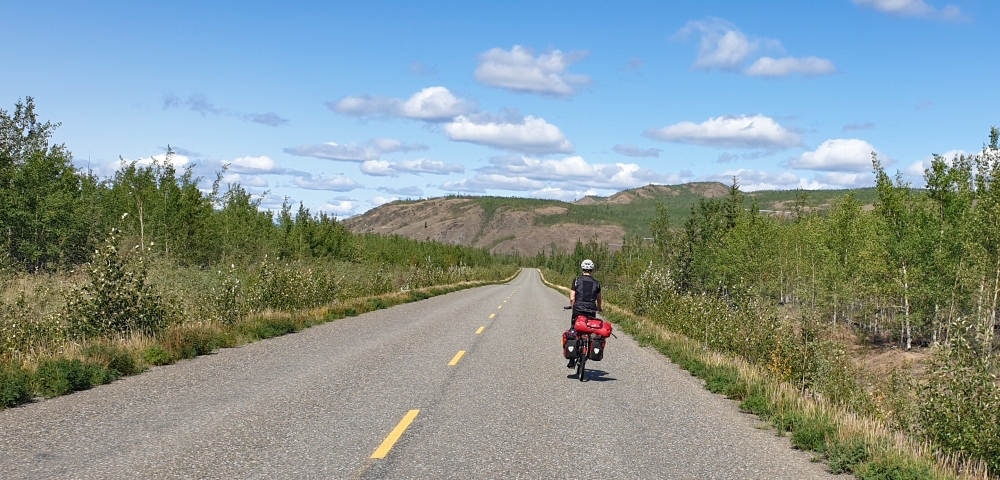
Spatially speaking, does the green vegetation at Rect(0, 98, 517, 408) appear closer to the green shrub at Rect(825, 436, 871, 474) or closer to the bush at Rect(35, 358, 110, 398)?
the bush at Rect(35, 358, 110, 398)

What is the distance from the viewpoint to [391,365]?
11867mm

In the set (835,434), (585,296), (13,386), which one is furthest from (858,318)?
(13,386)

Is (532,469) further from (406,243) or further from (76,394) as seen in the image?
(406,243)

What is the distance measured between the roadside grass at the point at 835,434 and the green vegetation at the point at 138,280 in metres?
9.46

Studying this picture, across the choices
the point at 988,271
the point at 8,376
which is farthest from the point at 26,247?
the point at 988,271

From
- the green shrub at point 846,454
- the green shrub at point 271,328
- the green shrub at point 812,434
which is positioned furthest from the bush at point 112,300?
the green shrub at point 846,454

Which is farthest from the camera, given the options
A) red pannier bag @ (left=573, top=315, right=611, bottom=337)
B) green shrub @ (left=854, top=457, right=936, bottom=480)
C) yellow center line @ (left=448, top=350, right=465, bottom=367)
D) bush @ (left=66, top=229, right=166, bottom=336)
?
yellow center line @ (left=448, top=350, right=465, bottom=367)

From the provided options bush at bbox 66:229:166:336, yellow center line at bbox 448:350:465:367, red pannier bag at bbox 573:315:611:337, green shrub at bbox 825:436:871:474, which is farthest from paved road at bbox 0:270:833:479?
bush at bbox 66:229:166:336

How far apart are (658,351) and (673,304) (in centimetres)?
549

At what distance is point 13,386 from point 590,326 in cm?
841

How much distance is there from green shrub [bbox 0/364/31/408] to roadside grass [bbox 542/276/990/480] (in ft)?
30.5

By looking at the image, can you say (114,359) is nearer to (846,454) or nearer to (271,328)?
(271,328)

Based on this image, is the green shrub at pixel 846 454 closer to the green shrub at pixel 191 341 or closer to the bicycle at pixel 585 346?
the bicycle at pixel 585 346

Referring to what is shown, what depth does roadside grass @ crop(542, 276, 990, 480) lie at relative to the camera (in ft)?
19.8
